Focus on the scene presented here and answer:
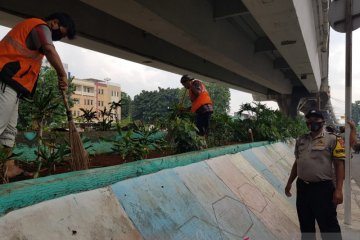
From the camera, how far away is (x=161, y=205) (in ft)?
10.3

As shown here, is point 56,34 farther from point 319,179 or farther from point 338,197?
point 338,197

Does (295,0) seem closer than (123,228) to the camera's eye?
No

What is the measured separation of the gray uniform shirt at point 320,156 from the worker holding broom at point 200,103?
119 inches

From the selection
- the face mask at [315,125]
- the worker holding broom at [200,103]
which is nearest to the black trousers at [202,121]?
the worker holding broom at [200,103]

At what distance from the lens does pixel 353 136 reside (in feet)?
17.5

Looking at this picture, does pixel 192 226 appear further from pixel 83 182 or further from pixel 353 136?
pixel 353 136

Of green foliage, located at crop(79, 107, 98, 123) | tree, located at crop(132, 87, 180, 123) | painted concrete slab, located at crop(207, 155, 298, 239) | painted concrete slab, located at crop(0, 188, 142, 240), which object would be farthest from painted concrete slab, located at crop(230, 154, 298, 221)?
tree, located at crop(132, 87, 180, 123)

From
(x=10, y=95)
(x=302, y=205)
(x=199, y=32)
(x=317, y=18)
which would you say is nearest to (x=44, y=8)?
(x=199, y=32)

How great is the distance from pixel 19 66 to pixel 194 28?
567 centimetres

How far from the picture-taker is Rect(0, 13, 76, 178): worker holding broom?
9.43ft

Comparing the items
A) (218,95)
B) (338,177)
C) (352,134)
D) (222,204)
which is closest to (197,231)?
(222,204)

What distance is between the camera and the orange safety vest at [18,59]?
9.47ft

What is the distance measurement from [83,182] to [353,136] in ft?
14.9

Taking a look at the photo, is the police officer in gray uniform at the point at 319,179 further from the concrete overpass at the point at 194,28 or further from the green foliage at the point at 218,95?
the green foliage at the point at 218,95
